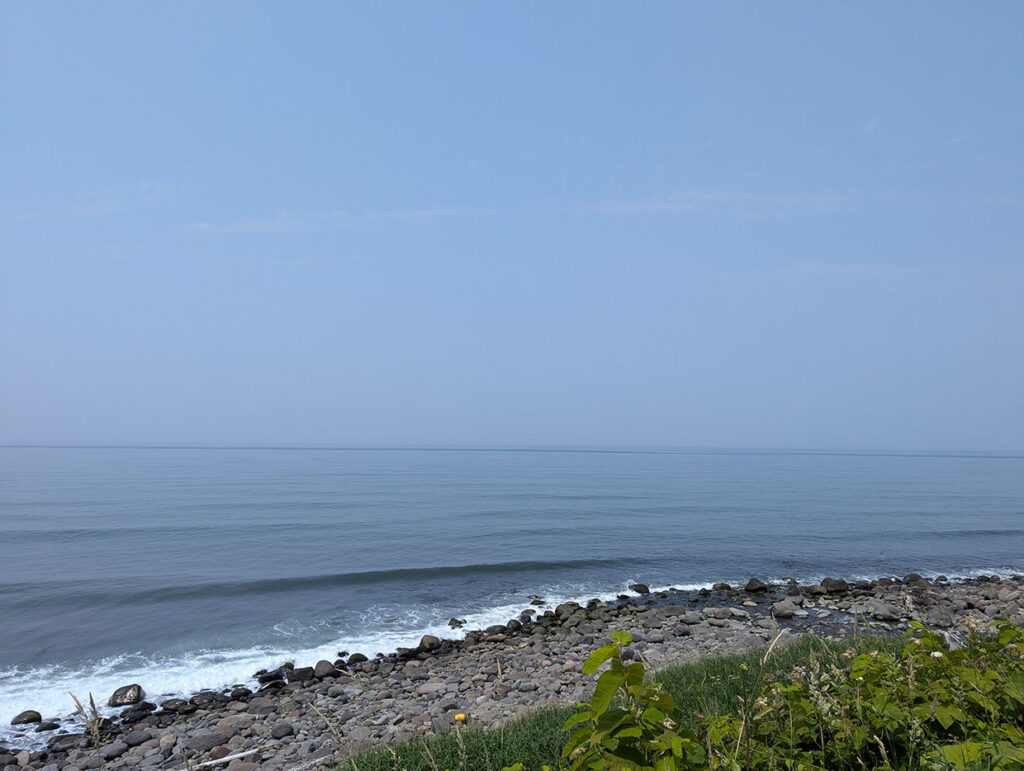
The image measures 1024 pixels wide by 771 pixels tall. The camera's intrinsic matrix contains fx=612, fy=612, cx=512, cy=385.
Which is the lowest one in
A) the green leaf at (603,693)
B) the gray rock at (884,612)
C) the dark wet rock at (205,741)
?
the dark wet rock at (205,741)

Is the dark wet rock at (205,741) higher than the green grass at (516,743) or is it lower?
lower

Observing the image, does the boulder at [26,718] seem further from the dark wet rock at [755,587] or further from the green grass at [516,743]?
the dark wet rock at [755,587]

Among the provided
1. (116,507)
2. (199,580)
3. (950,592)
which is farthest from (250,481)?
(950,592)

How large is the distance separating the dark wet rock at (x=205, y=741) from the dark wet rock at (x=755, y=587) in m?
17.9

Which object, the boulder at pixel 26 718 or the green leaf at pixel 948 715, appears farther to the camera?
the boulder at pixel 26 718

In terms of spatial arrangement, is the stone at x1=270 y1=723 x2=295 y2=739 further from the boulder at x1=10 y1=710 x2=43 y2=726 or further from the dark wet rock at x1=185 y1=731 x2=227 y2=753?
the boulder at x1=10 y1=710 x2=43 y2=726

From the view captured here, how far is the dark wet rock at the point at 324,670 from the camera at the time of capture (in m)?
14.6

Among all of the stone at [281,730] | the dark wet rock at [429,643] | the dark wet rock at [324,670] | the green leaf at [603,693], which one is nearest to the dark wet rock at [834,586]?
the dark wet rock at [429,643]

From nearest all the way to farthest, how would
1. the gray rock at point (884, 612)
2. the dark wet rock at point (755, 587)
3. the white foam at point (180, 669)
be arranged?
the white foam at point (180, 669) < the gray rock at point (884, 612) < the dark wet rock at point (755, 587)

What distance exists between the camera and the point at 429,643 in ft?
55.0

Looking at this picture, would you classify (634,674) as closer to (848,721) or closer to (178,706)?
(848,721)

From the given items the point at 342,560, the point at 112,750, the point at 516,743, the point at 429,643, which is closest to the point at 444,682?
the point at 429,643

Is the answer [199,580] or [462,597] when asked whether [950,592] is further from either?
[199,580]

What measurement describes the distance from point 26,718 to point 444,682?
27.9 feet
